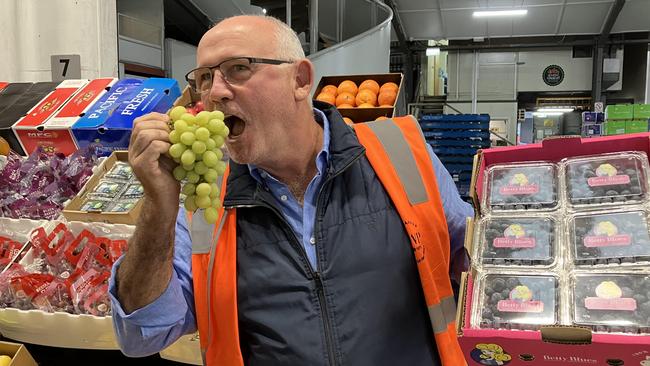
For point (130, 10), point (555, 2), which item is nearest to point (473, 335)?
point (130, 10)

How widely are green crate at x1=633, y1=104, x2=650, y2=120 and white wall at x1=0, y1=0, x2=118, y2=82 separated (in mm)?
9606

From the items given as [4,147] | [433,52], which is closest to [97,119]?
[4,147]

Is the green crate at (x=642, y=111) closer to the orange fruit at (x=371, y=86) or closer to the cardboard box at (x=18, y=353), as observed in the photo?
the orange fruit at (x=371, y=86)

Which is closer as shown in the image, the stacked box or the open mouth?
the open mouth

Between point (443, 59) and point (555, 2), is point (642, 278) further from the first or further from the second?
→ point (443, 59)

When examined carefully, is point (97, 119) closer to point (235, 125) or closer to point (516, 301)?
point (235, 125)

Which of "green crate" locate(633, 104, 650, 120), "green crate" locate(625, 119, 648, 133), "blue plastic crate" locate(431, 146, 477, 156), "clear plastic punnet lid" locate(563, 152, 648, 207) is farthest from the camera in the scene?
"green crate" locate(625, 119, 648, 133)

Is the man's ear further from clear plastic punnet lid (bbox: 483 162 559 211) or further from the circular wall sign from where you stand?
the circular wall sign

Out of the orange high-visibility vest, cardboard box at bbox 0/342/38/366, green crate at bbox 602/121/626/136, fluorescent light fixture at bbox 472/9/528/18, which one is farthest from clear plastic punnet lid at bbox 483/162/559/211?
fluorescent light fixture at bbox 472/9/528/18

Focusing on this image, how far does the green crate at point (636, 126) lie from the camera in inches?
A: 393

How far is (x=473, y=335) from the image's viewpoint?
1.09 metres

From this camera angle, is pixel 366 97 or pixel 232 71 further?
pixel 366 97

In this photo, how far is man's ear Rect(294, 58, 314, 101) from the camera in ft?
4.81

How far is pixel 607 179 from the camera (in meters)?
1.28
